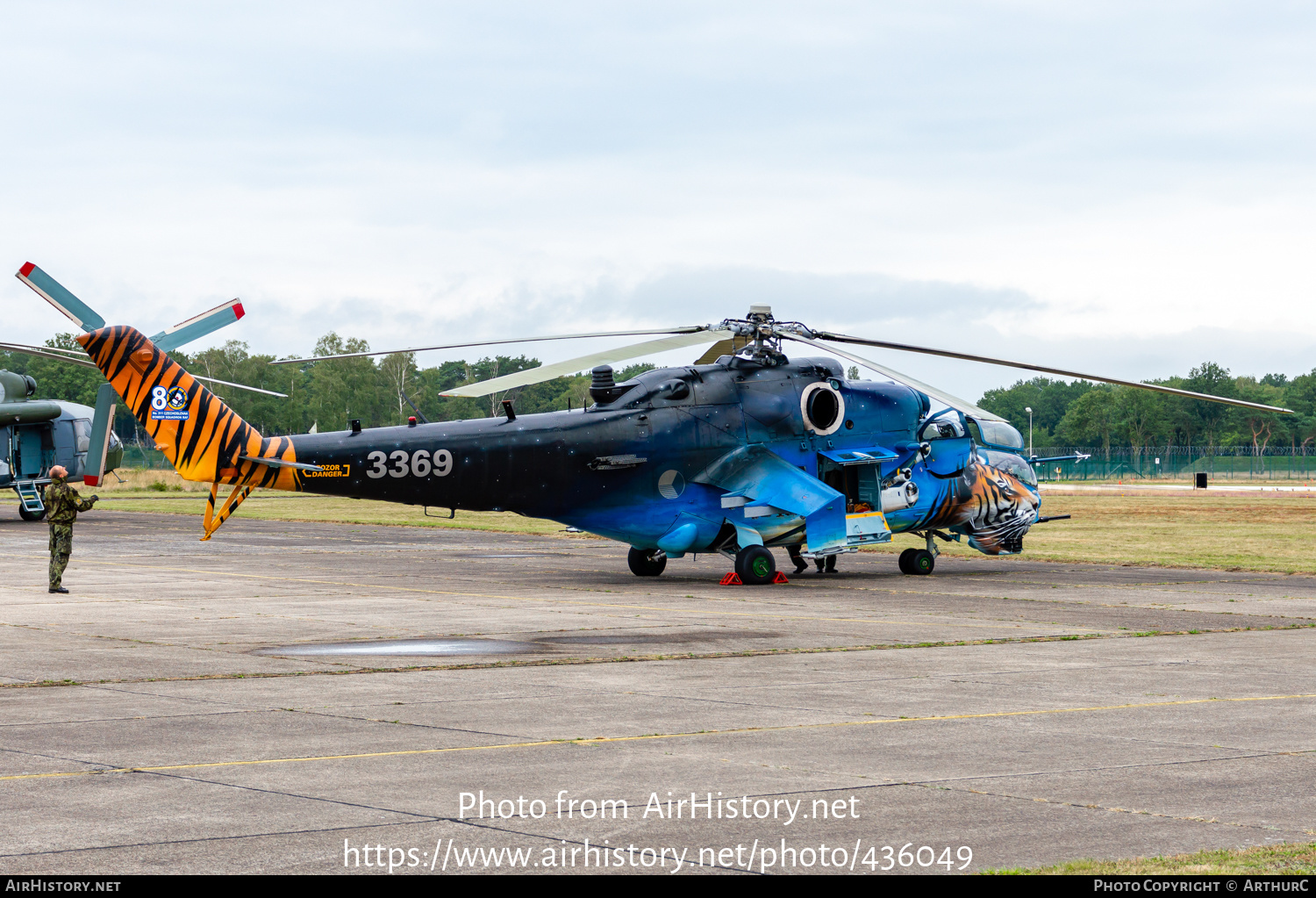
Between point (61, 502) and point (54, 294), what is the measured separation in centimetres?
484

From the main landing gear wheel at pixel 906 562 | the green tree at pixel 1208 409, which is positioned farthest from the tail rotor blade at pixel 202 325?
the green tree at pixel 1208 409

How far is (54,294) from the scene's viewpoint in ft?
85.0

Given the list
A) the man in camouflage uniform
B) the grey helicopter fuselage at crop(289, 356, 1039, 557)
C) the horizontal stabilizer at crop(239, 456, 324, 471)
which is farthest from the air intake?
the man in camouflage uniform

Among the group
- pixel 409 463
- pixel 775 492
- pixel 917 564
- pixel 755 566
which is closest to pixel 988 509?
pixel 917 564

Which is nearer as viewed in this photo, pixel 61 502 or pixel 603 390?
pixel 61 502

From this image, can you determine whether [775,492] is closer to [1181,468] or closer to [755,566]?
[755,566]

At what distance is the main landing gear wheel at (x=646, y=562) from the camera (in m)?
28.0

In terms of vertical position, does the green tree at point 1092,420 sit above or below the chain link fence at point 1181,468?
above

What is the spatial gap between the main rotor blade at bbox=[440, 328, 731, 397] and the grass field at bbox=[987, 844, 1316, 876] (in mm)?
15873

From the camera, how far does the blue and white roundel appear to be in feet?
86.6

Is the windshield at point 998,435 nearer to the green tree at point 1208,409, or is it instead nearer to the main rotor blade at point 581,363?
the main rotor blade at point 581,363

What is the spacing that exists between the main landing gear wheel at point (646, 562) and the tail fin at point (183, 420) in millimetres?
6796

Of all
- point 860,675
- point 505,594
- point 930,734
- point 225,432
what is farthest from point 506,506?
point 930,734

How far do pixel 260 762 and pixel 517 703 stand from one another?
3.08m
